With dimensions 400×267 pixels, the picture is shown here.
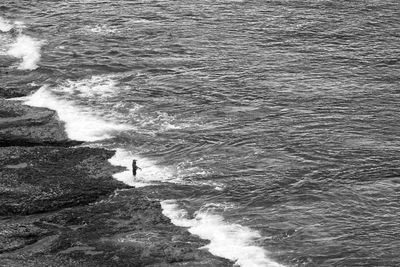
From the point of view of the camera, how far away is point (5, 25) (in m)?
107

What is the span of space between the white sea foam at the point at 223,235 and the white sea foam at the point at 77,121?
46.5ft

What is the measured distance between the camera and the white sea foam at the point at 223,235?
5334cm

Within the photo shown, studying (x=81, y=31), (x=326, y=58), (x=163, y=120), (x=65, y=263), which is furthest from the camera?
(x=81, y=31)

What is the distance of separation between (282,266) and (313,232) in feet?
17.7

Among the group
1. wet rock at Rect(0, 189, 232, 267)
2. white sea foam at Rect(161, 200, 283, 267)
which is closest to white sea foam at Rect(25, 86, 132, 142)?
wet rock at Rect(0, 189, 232, 267)

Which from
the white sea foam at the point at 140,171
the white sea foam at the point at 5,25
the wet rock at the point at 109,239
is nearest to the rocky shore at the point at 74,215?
the wet rock at the point at 109,239

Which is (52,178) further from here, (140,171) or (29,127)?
(29,127)

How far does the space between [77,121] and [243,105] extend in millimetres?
16226

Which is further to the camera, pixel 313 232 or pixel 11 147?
pixel 11 147

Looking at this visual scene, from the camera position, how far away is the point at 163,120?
7619 centimetres

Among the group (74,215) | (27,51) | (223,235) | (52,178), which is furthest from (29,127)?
(27,51)

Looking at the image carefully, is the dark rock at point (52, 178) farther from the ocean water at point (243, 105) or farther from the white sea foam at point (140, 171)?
the ocean water at point (243, 105)

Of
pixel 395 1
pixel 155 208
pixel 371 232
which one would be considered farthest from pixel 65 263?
pixel 395 1

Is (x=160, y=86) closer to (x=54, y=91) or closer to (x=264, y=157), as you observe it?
(x=54, y=91)
